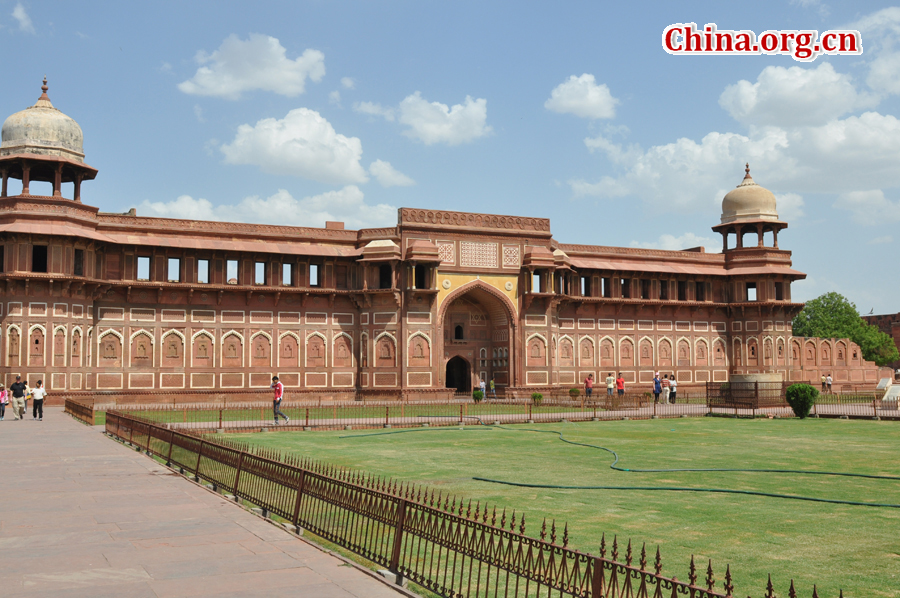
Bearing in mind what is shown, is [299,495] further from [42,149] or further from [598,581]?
[42,149]

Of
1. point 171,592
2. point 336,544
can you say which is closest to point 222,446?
point 336,544

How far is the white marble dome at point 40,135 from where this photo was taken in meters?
30.0

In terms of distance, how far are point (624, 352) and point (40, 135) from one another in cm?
2764

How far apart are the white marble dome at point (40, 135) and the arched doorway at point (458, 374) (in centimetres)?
1885

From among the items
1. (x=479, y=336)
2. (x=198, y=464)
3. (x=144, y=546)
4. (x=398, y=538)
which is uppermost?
(x=479, y=336)

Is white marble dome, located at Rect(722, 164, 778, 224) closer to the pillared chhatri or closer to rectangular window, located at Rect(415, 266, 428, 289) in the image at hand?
the pillared chhatri

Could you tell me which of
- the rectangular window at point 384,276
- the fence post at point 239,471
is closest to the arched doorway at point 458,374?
the rectangular window at point 384,276

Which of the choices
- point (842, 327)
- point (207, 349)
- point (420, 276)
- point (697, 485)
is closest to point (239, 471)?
point (697, 485)

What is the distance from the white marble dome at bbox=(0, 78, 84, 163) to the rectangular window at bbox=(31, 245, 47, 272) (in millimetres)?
3573

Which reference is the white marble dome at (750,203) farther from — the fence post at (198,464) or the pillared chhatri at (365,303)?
the fence post at (198,464)

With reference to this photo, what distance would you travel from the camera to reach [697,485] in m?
10.8

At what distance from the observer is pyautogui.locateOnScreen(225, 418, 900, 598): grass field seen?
667 centimetres

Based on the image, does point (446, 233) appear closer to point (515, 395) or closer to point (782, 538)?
point (515, 395)

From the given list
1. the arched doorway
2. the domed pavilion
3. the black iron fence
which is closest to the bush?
the arched doorway
